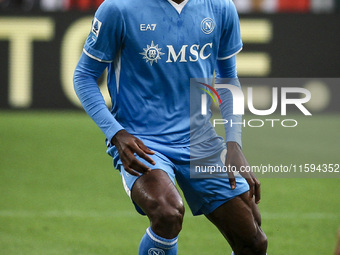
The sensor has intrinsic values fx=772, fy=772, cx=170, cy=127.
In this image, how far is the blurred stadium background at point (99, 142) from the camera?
5.77m

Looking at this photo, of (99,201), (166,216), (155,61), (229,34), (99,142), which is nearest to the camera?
(166,216)

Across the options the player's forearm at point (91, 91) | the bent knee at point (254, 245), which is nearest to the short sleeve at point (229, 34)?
the player's forearm at point (91, 91)

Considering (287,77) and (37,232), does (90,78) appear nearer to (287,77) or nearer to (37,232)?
(37,232)

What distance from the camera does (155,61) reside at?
12.4ft

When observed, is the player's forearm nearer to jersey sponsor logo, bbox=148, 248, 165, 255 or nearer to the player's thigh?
jersey sponsor logo, bbox=148, 248, 165, 255

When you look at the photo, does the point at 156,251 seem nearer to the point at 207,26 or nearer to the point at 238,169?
Answer: the point at 238,169

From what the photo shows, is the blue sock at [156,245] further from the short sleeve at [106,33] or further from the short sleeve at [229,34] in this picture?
the short sleeve at [229,34]

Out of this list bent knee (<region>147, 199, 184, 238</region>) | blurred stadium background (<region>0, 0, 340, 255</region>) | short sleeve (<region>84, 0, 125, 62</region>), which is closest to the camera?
bent knee (<region>147, 199, 184, 238</region>)

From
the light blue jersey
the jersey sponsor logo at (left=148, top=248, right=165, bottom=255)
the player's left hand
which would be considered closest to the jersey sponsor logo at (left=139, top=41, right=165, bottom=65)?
the light blue jersey

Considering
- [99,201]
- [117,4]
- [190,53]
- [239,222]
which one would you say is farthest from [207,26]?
[99,201]

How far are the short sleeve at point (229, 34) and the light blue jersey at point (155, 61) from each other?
9cm

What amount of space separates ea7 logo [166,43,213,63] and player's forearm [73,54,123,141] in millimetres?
345

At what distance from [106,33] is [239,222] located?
3.69 feet

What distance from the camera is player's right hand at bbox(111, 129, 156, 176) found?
3.52m
